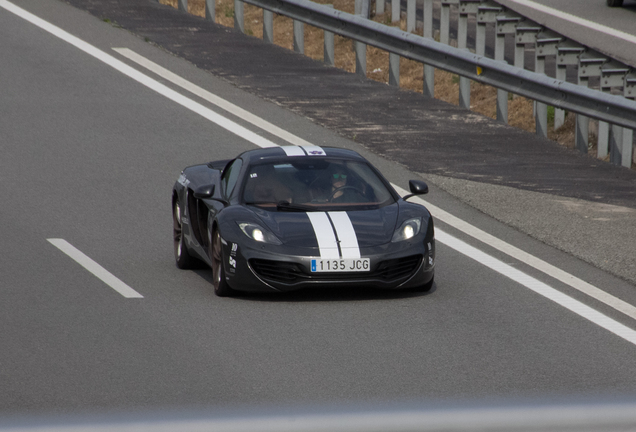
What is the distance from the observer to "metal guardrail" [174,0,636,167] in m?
13.7

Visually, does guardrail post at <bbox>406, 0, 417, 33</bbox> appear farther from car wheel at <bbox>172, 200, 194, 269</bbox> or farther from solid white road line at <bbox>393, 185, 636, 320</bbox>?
car wheel at <bbox>172, 200, 194, 269</bbox>

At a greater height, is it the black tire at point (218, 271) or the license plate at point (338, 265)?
the license plate at point (338, 265)

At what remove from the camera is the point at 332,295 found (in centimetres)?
877

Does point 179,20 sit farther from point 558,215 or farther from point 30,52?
point 558,215

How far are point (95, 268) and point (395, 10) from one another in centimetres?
1464

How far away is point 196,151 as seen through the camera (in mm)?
13906

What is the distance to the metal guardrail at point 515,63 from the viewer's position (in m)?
13.7

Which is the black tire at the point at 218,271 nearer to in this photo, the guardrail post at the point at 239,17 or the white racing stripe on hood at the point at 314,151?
the white racing stripe on hood at the point at 314,151

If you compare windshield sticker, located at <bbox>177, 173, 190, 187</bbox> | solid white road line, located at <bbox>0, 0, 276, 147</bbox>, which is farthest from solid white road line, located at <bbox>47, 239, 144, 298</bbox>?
solid white road line, located at <bbox>0, 0, 276, 147</bbox>

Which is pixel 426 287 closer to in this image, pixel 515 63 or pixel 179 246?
pixel 179 246

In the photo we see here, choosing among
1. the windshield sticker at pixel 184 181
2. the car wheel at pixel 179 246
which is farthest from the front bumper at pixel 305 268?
the windshield sticker at pixel 184 181

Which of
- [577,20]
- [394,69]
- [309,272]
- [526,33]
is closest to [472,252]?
[309,272]

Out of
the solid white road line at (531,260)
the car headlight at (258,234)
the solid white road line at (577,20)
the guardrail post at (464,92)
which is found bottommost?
the solid white road line at (577,20)

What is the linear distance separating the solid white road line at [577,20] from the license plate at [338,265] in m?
16.0
